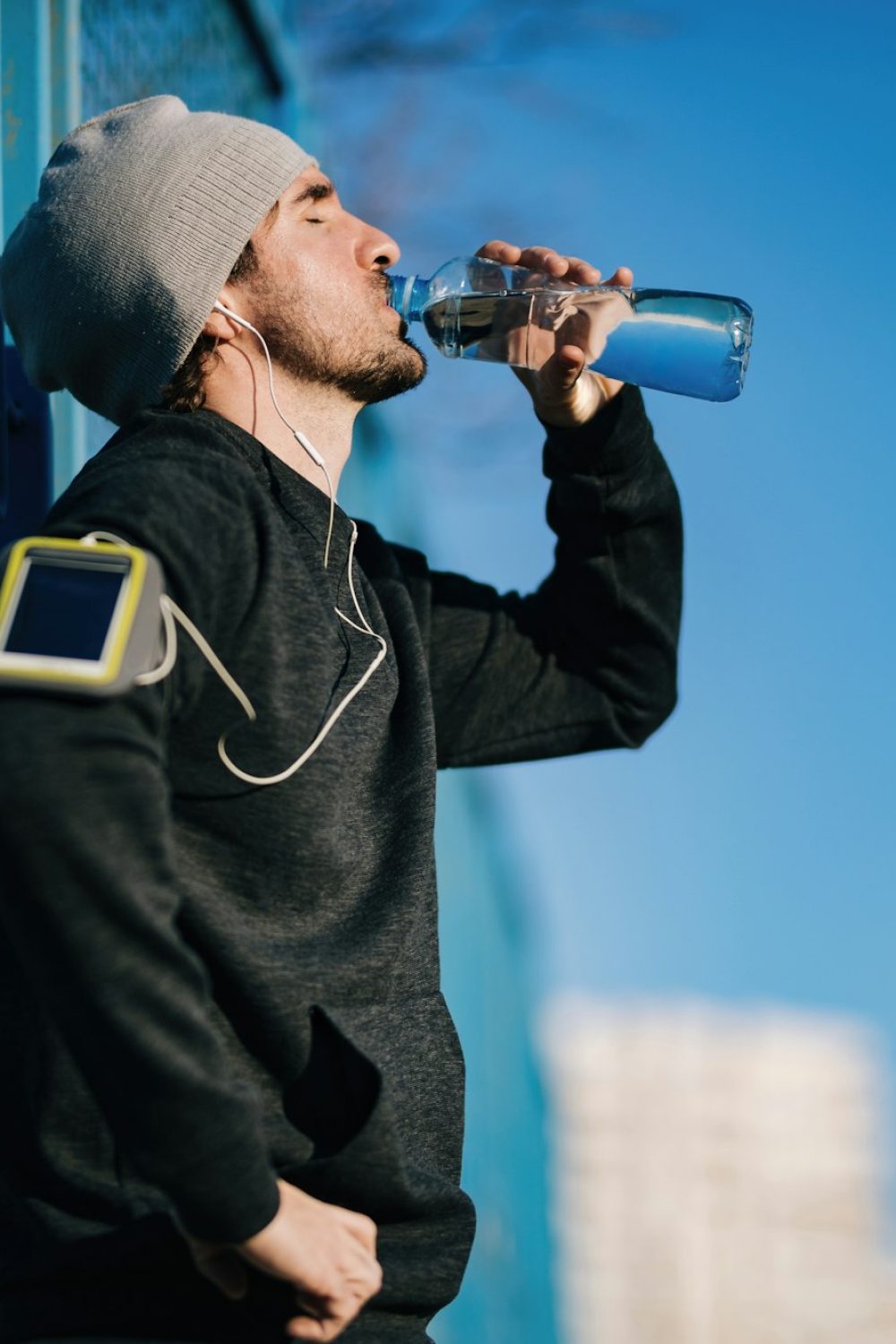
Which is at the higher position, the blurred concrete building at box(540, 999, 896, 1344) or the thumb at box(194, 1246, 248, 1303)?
the thumb at box(194, 1246, 248, 1303)

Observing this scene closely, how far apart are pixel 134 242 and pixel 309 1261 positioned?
4.38 ft

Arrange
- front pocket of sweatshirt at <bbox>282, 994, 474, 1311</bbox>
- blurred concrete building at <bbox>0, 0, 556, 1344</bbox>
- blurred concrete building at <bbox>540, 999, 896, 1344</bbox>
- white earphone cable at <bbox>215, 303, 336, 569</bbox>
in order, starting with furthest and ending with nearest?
blurred concrete building at <bbox>540, 999, 896, 1344</bbox> < blurred concrete building at <bbox>0, 0, 556, 1344</bbox> < white earphone cable at <bbox>215, 303, 336, 569</bbox> < front pocket of sweatshirt at <bbox>282, 994, 474, 1311</bbox>

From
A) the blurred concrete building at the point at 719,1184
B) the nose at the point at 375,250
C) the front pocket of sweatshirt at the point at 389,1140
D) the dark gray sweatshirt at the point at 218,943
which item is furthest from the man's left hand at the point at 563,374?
the blurred concrete building at the point at 719,1184

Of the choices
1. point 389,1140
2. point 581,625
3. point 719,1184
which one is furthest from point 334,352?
point 719,1184

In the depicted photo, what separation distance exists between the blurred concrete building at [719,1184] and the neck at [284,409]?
38.4 ft

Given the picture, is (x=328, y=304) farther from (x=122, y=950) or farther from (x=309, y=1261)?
(x=309, y=1261)

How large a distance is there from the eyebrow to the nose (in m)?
0.07

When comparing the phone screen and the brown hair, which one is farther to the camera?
the brown hair

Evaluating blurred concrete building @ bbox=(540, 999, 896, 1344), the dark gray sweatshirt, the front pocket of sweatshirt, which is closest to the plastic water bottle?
the dark gray sweatshirt

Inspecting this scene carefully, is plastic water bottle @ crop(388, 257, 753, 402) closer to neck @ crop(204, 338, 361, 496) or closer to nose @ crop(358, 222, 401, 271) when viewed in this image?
nose @ crop(358, 222, 401, 271)

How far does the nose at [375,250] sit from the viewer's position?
93.5 inches

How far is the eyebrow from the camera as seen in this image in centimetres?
240

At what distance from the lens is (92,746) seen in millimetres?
1388

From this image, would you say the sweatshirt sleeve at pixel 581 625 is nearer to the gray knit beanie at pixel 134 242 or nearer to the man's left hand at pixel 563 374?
the man's left hand at pixel 563 374
